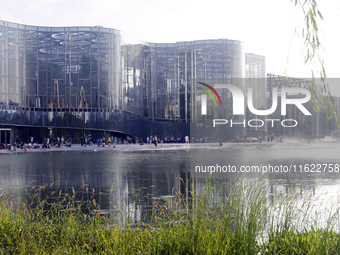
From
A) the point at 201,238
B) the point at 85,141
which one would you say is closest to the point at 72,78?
the point at 85,141

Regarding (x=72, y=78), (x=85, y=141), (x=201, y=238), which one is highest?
(x=72, y=78)

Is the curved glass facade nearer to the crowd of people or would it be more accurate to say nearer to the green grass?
the crowd of people

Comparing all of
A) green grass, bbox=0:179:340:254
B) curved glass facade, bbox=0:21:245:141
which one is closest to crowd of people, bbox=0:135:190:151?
curved glass facade, bbox=0:21:245:141

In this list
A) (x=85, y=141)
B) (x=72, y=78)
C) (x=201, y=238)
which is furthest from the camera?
(x=85, y=141)

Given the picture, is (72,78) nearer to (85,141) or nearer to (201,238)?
(85,141)

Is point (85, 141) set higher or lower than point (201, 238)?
higher

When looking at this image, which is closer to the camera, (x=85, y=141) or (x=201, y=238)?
(x=201, y=238)

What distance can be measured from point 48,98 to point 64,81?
3091mm

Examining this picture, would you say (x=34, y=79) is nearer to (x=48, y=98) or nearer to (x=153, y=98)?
(x=48, y=98)

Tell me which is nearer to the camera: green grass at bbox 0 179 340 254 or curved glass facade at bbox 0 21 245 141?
green grass at bbox 0 179 340 254

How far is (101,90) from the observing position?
60750 mm

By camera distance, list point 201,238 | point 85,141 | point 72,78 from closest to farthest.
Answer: point 201,238
point 72,78
point 85,141

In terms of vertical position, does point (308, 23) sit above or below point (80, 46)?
below

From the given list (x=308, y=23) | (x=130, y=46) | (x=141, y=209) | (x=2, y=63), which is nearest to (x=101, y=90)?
(x=130, y=46)
